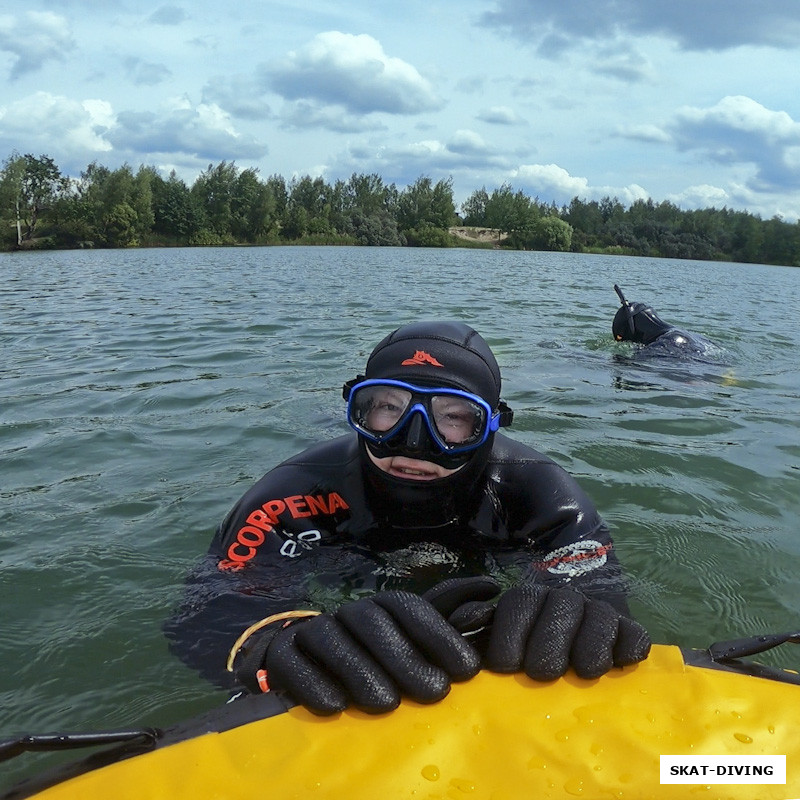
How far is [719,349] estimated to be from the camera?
29.6ft

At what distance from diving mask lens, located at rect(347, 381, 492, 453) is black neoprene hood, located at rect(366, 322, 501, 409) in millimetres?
62

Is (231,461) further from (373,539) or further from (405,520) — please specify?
(405,520)

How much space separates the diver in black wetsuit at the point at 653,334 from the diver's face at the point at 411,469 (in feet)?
21.6

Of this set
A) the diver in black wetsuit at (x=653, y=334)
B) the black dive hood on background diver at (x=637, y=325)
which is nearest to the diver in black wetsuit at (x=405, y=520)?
the diver in black wetsuit at (x=653, y=334)

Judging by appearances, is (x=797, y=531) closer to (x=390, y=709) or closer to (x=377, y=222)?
(x=390, y=709)

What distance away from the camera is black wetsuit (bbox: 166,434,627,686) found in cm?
271

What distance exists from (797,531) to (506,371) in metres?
4.12

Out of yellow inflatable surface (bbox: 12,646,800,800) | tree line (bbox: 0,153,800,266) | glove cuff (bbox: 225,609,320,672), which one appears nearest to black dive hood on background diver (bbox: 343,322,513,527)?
glove cuff (bbox: 225,609,320,672)

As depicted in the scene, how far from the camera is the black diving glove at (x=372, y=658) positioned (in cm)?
154

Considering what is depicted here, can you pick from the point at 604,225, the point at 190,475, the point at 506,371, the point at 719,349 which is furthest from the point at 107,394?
the point at 604,225

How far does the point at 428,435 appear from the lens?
2.68 m

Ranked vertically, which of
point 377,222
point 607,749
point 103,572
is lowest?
point 103,572

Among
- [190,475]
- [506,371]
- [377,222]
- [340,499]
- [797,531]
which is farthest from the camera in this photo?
[377,222]

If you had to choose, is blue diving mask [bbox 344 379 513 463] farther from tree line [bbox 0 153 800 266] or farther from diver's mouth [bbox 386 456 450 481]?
tree line [bbox 0 153 800 266]
